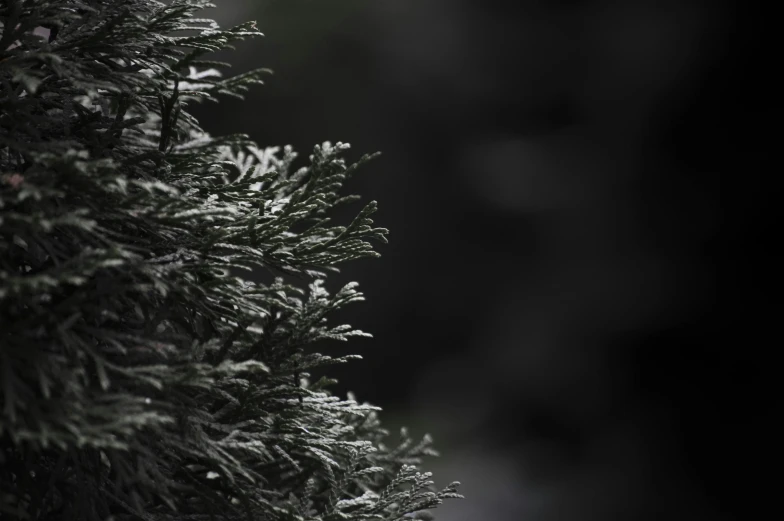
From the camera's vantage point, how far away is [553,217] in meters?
9.38

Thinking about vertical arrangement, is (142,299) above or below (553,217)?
below

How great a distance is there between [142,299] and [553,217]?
8.09 meters

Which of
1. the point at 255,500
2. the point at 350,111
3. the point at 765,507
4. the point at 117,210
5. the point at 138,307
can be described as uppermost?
the point at 350,111

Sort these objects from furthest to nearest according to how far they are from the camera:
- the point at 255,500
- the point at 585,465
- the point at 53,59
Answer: the point at 585,465 < the point at 255,500 < the point at 53,59

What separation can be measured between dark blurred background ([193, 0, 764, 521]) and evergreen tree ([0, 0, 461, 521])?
241 inches

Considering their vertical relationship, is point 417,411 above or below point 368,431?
above

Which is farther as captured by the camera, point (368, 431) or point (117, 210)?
point (368, 431)

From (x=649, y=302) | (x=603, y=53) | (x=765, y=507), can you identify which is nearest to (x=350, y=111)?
(x=603, y=53)

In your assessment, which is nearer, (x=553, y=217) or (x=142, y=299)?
(x=142, y=299)

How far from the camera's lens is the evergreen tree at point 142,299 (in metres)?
1.55

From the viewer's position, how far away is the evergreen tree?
155 cm

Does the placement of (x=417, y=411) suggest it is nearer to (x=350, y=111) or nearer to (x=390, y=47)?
(x=350, y=111)

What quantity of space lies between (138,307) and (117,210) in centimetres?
27

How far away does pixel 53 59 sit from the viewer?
5.70ft
